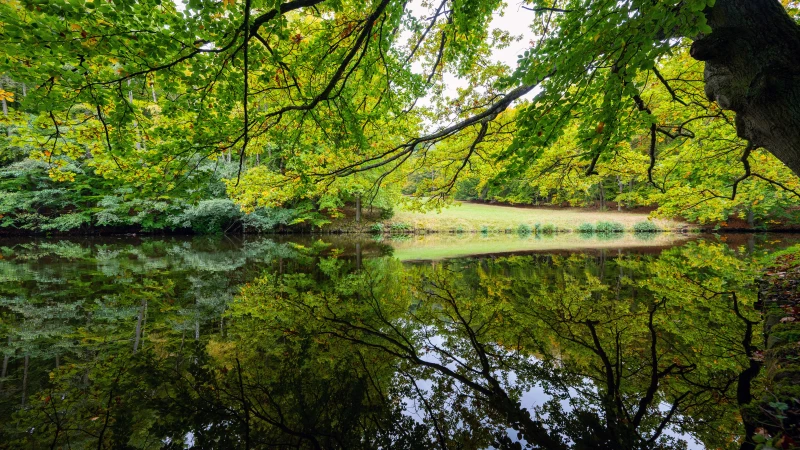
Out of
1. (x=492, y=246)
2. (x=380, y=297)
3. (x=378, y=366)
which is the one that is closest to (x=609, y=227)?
(x=492, y=246)

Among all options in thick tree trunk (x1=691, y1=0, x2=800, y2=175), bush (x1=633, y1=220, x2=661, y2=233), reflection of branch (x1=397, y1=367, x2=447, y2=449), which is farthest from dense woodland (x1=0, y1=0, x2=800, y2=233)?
bush (x1=633, y1=220, x2=661, y2=233)

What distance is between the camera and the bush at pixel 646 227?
24.5 m

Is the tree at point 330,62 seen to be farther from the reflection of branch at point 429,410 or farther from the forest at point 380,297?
the reflection of branch at point 429,410

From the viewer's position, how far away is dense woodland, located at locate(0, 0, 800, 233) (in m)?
2.77

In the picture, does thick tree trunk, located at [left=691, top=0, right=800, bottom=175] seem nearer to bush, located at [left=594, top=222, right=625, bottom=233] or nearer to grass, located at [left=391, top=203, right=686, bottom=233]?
grass, located at [left=391, top=203, right=686, bottom=233]

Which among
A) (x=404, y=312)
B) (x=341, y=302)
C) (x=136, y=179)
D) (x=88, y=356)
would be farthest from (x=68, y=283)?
(x=404, y=312)

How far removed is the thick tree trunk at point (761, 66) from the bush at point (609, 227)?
25.4 metres

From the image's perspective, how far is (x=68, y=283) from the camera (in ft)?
20.6

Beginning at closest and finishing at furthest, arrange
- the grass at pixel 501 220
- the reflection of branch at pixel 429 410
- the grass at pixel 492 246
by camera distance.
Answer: the reflection of branch at pixel 429 410, the grass at pixel 492 246, the grass at pixel 501 220

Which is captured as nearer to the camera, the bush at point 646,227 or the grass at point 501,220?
the bush at point 646,227

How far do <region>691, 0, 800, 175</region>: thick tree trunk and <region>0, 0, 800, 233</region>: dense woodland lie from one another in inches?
0.9

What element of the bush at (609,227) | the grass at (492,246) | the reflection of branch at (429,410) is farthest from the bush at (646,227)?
the reflection of branch at (429,410)

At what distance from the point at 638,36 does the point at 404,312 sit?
13.0 ft

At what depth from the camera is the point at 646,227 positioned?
80.6 ft
